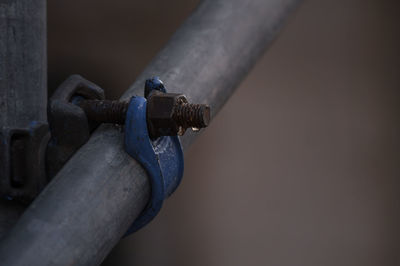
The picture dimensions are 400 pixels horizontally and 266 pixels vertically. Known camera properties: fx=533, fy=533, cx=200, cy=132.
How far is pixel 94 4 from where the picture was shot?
181cm

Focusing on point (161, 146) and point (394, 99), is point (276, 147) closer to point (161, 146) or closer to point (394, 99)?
point (394, 99)

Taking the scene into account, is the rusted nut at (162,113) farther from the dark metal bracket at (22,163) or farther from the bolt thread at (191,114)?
the dark metal bracket at (22,163)

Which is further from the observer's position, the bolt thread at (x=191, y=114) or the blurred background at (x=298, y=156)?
the blurred background at (x=298, y=156)

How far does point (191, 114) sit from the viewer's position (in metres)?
0.63

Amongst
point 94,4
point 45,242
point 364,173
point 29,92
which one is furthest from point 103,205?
point 364,173

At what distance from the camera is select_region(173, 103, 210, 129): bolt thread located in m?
0.63

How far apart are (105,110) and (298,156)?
142cm

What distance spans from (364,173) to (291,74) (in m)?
0.47

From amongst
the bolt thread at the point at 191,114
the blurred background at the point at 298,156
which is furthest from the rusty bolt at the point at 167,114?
the blurred background at the point at 298,156

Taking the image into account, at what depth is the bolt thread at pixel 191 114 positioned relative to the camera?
632 millimetres

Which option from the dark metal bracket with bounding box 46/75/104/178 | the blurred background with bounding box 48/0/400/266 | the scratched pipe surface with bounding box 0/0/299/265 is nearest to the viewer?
the scratched pipe surface with bounding box 0/0/299/265

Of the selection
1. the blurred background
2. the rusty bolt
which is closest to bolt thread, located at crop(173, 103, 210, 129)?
the rusty bolt

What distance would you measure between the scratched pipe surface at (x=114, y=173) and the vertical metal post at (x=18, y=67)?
11cm

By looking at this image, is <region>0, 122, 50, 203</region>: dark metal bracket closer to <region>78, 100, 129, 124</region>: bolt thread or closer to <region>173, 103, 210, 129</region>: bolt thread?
<region>78, 100, 129, 124</region>: bolt thread
